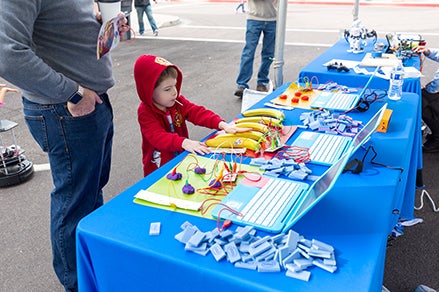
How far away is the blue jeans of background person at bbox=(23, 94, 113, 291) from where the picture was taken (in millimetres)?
1628

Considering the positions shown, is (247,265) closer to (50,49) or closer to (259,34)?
(50,49)

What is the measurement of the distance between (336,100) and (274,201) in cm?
133

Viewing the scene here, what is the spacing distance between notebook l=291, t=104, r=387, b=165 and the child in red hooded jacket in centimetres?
32

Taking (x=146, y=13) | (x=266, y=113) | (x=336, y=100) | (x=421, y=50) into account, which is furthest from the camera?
(x=146, y=13)

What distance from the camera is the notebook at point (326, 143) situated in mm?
1681

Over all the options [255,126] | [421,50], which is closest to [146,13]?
[421,50]

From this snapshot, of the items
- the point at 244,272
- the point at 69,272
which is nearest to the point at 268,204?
the point at 244,272

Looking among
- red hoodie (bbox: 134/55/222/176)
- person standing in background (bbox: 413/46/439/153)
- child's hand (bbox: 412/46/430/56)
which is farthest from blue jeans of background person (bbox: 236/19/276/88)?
red hoodie (bbox: 134/55/222/176)

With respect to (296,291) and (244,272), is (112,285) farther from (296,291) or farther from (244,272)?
(296,291)

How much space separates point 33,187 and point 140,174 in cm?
85

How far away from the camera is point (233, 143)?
6.17 feet

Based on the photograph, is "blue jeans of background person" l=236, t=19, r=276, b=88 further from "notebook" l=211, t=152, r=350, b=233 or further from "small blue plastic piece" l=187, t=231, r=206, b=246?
"small blue plastic piece" l=187, t=231, r=206, b=246

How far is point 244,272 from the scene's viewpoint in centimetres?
108

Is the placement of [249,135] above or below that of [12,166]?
above
